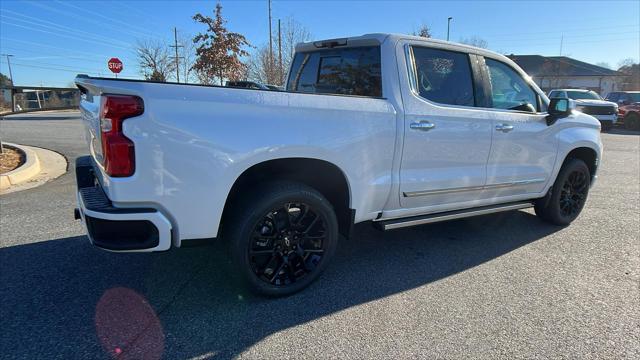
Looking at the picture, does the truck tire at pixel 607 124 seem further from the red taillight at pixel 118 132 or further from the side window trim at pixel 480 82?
the red taillight at pixel 118 132

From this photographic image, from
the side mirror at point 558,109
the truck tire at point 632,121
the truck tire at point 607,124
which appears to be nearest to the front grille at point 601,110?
the truck tire at point 607,124

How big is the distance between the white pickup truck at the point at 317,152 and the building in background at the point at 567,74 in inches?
1750

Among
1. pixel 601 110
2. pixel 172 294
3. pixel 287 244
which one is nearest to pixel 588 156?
pixel 287 244

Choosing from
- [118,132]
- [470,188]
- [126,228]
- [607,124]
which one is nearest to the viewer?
[118,132]

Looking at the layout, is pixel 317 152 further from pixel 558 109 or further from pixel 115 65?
pixel 115 65

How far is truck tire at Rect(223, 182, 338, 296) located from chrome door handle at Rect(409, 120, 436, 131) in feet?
3.11

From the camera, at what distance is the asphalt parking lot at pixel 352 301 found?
98.0 inches

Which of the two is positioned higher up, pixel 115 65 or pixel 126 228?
pixel 115 65

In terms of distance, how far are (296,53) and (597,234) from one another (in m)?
3.99

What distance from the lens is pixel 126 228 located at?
241 centimetres

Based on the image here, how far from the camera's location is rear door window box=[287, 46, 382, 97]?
340 centimetres

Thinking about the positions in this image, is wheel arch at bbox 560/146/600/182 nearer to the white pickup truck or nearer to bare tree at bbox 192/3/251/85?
the white pickup truck

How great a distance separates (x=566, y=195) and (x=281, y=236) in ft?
12.4

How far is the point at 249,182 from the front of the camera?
294 centimetres
